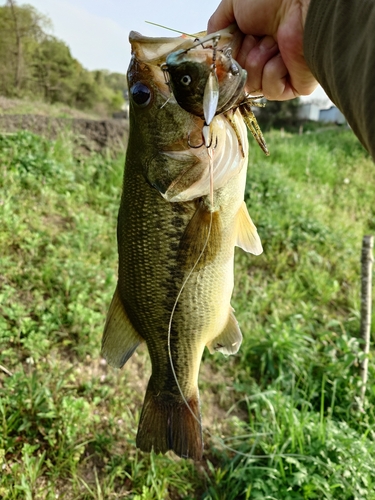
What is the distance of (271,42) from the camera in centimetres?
170

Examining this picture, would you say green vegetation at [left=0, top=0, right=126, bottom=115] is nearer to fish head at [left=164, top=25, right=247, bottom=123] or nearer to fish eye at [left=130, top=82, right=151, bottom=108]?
fish eye at [left=130, top=82, right=151, bottom=108]

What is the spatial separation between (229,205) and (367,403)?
250 cm

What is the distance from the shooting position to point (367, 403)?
10.5 ft

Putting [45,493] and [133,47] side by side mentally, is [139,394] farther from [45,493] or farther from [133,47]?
[133,47]

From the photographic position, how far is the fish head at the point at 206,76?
107 cm

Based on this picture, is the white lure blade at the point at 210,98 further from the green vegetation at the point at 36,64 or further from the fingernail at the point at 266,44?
the green vegetation at the point at 36,64

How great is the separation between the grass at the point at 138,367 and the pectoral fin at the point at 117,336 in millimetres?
1166

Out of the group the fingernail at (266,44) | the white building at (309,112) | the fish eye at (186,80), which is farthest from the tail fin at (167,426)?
the white building at (309,112)

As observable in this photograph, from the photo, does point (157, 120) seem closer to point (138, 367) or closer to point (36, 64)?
point (138, 367)

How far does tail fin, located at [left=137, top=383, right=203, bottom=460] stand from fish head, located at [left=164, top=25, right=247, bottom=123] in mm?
1282

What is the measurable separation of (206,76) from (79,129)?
5299 mm

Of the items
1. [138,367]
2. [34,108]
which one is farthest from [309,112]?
[138,367]

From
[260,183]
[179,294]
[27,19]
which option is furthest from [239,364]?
[27,19]

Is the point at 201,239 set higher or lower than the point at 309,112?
lower
